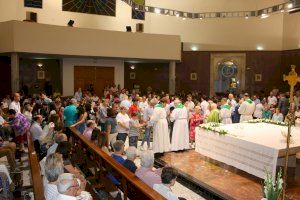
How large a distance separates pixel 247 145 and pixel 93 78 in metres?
15.2

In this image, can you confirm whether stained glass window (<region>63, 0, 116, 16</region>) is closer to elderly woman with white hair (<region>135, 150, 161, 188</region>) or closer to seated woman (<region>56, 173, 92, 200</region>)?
elderly woman with white hair (<region>135, 150, 161, 188</region>)

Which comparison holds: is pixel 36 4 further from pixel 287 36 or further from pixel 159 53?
pixel 287 36

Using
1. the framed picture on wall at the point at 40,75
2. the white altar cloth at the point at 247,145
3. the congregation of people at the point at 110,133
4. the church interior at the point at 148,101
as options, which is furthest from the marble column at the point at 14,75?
the white altar cloth at the point at 247,145

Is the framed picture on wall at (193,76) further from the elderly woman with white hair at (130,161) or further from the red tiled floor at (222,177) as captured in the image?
the elderly woman with white hair at (130,161)

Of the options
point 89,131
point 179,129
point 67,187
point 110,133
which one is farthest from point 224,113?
point 67,187

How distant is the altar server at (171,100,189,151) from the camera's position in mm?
9958

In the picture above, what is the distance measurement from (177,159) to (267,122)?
121 inches

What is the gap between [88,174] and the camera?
664 cm

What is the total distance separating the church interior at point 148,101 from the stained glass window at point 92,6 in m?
0.06

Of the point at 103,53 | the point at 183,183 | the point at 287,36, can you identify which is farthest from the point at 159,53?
the point at 183,183

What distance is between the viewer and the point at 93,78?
69.7 feet

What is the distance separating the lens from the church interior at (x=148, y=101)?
5.42m

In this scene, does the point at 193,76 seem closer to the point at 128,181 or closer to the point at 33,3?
the point at 33,3

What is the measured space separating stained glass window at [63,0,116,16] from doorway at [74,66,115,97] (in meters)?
3.49
